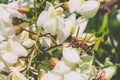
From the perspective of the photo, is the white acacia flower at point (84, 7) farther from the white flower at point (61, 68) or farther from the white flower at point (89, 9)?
the white flower at point (61, 68)

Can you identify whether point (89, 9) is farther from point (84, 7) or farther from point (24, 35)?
point (24, 35)

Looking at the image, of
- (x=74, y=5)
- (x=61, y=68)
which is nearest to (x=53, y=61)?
(x=61, y=68)

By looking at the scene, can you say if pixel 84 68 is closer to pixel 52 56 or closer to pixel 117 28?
pixel 52 56

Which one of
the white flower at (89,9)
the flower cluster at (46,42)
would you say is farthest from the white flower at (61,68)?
the white flower at (89,9)

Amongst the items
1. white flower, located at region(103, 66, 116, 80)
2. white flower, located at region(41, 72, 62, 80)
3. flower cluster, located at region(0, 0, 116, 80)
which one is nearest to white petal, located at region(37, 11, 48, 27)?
flower cluster, located at region(0, 0, 116, 80)

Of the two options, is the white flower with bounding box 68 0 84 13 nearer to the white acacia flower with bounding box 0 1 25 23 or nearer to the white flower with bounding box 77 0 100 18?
the white flower with bounding box 77 0 100 18

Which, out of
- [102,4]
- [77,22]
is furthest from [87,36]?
[102,4]
